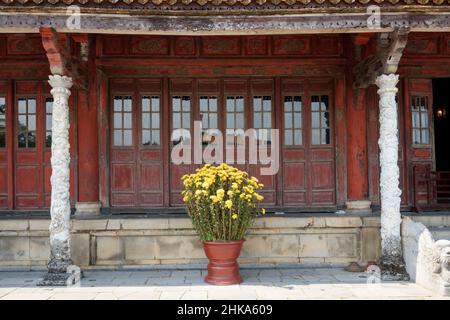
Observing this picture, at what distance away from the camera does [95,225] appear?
771 centimetres

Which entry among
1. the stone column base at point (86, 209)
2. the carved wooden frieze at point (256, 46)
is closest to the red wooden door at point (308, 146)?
the carved wooden frieze at point (256, 46)

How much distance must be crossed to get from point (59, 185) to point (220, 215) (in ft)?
8.04

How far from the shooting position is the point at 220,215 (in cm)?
656

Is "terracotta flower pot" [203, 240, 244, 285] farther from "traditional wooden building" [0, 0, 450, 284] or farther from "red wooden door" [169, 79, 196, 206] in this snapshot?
"red wooden door" [169, 79, 196, 206]

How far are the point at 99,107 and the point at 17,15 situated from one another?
7.58 feet

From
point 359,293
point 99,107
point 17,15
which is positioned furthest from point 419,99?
point 17,15

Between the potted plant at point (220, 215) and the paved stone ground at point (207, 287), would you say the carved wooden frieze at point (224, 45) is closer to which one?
the potted plant at point (220, 215)

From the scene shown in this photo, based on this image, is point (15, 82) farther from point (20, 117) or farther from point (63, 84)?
point (63, 84)

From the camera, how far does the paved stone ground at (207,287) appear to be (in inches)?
240

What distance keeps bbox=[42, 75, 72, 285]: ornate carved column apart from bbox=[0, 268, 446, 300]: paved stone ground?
1.34 feet

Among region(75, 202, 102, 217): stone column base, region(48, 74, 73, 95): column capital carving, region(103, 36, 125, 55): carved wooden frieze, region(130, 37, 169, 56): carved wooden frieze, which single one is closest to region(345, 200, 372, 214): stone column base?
region(130, 37, 169, 56): carved wooden frieze

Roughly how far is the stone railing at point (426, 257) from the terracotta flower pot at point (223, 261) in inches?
99.7

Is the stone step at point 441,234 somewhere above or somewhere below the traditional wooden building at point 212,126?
below

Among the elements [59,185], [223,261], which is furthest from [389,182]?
→ [59,185]
